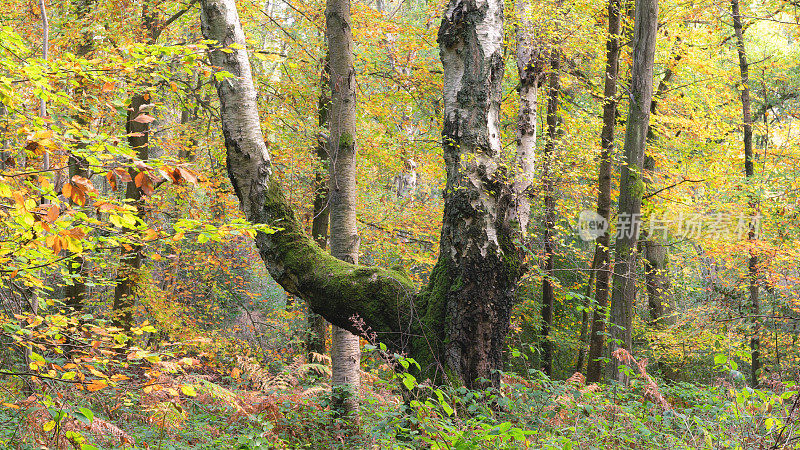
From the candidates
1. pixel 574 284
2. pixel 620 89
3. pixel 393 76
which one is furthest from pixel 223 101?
pixel 574 284

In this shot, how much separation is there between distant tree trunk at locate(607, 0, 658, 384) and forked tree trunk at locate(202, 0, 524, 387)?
3.01m

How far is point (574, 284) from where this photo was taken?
1170 centimetres

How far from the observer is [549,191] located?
747 centimetres

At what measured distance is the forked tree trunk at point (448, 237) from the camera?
3385mm

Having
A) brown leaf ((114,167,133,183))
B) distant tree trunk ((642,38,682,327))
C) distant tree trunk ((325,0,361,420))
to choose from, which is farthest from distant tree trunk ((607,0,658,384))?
distant tree trunk ((642,38,682,327))

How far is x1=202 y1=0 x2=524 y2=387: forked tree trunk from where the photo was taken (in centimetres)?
338

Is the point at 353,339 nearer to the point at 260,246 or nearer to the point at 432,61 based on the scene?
the point at 260,246

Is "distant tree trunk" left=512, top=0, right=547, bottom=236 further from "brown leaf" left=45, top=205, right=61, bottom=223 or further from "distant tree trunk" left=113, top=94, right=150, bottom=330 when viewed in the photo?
"brown leaf" left=45, top=205, right=61, bottom=223

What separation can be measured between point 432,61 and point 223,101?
6.24 meters

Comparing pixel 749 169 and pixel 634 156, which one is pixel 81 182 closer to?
pixel 634 156

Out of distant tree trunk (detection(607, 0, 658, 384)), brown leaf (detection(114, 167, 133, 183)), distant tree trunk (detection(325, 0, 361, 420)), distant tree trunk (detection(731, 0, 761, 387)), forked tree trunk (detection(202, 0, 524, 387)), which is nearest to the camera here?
brown leaf (detection(114, 167, 133, 183))

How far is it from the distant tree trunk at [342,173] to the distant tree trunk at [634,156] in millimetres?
2936

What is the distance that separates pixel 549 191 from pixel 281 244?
15.7ft

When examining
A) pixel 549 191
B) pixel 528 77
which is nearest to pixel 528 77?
pixel 528 77
